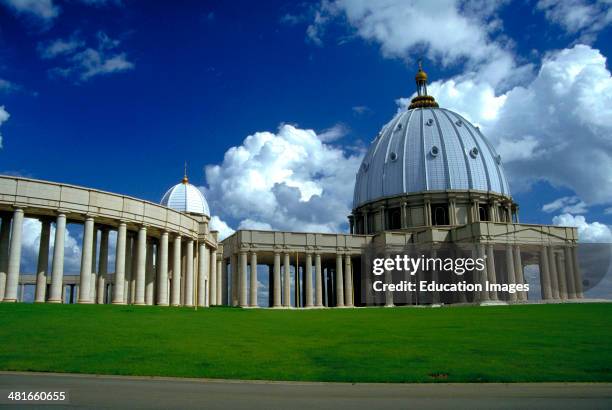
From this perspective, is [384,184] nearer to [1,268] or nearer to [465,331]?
[1,268]

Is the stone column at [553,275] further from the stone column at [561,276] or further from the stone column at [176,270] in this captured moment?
the stone column at [176,270]

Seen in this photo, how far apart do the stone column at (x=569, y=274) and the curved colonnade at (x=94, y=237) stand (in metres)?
52.5

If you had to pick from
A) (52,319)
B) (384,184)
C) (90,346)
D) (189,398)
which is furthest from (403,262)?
(189,398)

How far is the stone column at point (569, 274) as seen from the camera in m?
Result: 79.5

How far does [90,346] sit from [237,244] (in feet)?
200

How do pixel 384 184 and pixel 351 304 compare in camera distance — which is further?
pixel 384 184

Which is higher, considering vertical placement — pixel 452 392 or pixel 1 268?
pixel 1 268

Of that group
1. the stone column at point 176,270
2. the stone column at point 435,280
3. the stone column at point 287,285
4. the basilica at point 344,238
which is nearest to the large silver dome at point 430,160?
the basilica at point 344,238

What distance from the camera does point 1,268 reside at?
5078cm

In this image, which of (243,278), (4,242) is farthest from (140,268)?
(243,278)

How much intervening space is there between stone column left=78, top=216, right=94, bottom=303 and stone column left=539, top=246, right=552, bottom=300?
6142cm

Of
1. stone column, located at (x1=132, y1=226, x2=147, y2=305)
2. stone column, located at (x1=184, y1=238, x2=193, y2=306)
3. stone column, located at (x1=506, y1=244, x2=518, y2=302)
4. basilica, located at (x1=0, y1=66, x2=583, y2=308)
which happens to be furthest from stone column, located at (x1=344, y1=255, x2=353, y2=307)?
stone column, located at (x1=132, y1=226, x2=147, y2=305)

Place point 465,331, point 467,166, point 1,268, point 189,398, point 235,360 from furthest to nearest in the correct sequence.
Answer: point 467,166 < point 1,268 < point 465,331 < point 235,360 < point 189,398

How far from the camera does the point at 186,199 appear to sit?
9519 cm
